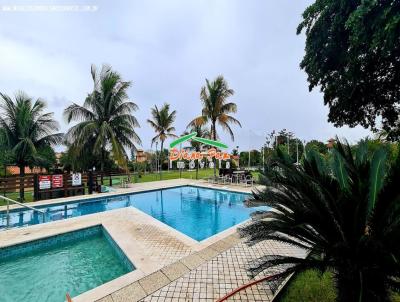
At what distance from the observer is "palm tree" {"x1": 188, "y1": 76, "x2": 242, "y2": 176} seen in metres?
17.5

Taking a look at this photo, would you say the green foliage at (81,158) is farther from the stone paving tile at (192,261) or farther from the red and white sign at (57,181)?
the stone paving tile at (192,261)

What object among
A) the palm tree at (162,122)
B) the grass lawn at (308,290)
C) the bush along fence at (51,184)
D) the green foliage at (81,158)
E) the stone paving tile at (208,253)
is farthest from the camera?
the palm tree at (162,122)

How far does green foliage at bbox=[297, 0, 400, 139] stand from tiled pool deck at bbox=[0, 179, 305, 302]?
15.3 feet

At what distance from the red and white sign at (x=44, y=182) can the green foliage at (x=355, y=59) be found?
41.8 ft

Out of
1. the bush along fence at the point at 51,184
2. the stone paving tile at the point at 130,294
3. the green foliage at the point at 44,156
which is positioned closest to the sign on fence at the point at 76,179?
the bush along fence at the point at 51,184

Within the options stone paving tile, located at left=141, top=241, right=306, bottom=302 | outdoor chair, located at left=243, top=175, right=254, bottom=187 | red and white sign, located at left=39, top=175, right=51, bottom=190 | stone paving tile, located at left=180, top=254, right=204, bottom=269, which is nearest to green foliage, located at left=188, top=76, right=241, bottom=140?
outdoor chair, located at left=243, top=175, right=254, bottom=187

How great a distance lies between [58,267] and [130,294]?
307 centimetres

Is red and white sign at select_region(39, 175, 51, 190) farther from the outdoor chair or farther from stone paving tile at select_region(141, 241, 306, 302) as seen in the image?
the outdoor chair

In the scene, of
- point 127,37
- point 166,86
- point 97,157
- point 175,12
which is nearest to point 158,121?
point 166,86

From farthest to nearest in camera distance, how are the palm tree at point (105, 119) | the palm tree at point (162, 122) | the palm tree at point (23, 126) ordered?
the palm tree at point (162, 122), the palm tree at point (105, 119), the palm tree at point (23, 126)

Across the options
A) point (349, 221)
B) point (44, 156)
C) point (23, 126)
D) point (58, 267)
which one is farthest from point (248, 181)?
point (23, 126)

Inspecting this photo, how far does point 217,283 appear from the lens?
11.2 feet

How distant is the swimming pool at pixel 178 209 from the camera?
7.98 metres

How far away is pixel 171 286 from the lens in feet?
11.1
